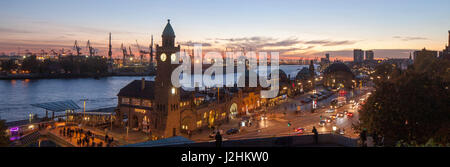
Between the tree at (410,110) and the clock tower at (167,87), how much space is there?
754 inches

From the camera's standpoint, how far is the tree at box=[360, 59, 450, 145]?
1662 cm

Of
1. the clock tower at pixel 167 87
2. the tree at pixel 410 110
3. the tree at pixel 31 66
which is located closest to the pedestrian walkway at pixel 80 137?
the clock tower at pixel 167 87

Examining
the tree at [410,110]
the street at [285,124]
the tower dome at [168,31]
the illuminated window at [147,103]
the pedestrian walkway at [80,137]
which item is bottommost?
the street at [285,124]

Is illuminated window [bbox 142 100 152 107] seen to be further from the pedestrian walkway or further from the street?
the pedestrian walkway

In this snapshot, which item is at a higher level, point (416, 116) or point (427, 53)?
point (427, 53)

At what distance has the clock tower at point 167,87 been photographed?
99.8ft

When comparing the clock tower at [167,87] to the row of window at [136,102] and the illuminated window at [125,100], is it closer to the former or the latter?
the row of window at [136,102]

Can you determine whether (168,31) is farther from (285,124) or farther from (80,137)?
(285,124)

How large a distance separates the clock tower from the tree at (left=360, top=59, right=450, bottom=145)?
62.8 ft

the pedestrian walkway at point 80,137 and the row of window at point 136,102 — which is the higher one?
the row of window at point 136,102
